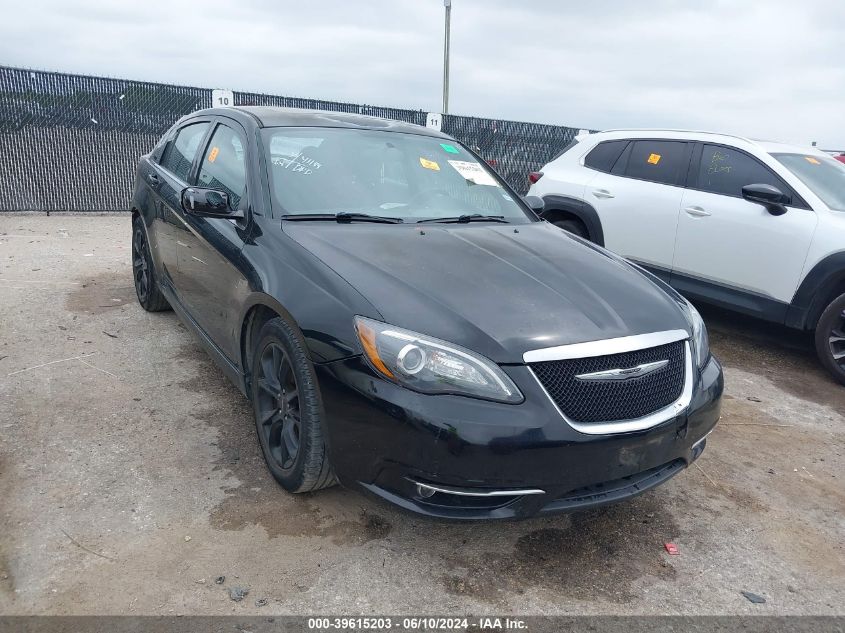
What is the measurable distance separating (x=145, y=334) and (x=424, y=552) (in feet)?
10.5

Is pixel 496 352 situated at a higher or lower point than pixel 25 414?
higher

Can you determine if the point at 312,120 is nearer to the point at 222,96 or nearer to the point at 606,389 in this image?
the point at 606,389

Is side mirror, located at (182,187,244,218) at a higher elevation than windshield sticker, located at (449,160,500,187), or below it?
below

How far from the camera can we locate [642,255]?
6.17 meters

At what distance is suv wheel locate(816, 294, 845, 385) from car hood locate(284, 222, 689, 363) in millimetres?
2445

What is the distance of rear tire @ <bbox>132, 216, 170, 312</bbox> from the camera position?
517cm

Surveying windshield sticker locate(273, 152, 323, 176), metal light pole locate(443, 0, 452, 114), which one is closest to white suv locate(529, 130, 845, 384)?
windshield sticker locate(273, 152, 323, 176)

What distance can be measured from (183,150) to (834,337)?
4.86m

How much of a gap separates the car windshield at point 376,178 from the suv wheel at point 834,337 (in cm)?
259

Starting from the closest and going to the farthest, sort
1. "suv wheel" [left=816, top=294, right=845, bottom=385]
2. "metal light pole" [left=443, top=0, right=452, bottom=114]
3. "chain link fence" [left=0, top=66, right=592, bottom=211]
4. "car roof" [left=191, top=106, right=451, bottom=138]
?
"car roof" [left=191, top=106, right=451, bottom=138] < "suv wheel" [left=816, top=294, right=845, bottom=385] < "chain link fence" [left=0, top=66, right=592, bottom=211] < "metal light pole" [left=443, top=0, right=452, bottom=114]

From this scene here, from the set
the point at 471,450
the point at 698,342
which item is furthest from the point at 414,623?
the point at 698,342

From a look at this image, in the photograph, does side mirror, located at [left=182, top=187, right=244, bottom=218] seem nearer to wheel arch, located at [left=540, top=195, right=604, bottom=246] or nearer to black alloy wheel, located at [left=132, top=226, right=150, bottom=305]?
black alloy wheel, located at [left=132, top=226, right=150, bottom=305]

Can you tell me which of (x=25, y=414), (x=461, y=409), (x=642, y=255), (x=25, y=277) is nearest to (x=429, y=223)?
(x=461, y=409)

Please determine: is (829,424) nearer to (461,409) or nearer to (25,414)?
(461,409)
